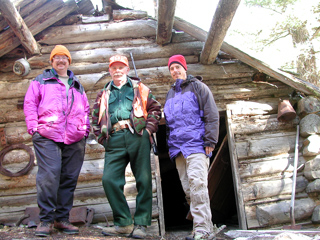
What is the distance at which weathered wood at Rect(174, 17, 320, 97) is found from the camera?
16.3ft

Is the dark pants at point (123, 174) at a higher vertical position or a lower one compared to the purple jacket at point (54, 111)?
lower

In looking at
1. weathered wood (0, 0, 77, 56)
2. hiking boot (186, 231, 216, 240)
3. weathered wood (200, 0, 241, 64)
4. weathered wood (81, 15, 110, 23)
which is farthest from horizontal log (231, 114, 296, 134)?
weathered wood (0, 0, 77, 56)

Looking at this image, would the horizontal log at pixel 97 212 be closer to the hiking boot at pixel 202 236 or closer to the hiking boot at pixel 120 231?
the hiking boot at pixel 120 231

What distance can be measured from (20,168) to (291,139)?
4.43 m

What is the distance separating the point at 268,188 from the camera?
4805 millimetres

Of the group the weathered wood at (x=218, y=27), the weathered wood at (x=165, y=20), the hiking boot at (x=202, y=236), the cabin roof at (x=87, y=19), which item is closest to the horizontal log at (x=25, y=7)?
the cabin roof at (x=87, y=19)

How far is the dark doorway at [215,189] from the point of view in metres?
6.10

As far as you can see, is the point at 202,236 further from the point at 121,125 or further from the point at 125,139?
the point at 121,125

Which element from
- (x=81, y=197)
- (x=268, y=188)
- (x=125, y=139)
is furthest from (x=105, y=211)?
(x=268, y=188)

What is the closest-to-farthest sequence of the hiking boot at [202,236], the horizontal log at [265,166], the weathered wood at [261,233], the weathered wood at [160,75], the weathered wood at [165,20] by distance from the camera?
the weathered wood at [261,233] < the hiking boot at [202,236] < the weathered wood at [165,20] < the horizontal log at [265,166] < the weathered wood at [160,75]

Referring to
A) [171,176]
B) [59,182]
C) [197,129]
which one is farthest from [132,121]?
[171,176]

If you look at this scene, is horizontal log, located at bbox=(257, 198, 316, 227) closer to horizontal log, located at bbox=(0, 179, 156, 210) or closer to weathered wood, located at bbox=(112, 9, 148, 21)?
horizontal log, located at bbox=(0, 179, 156, 210)

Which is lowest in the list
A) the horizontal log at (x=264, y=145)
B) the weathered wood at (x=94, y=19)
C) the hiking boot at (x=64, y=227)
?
the hiking boot at (x=64, y=227)

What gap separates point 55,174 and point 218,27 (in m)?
2.91
